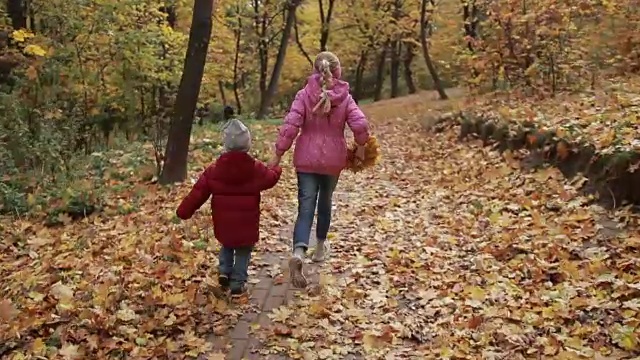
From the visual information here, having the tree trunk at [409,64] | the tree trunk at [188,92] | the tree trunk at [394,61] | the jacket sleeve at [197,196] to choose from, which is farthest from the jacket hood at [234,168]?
the tree trunk at [394,61]

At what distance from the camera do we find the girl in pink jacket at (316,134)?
5652 mm

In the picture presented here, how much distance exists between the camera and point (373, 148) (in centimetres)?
627

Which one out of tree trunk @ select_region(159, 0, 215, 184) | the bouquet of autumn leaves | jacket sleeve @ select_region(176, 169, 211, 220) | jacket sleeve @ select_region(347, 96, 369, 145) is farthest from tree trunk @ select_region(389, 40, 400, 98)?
jacket sleeve @ select_region(176, 169, 211, 220)

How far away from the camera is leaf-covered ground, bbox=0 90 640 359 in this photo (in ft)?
14.9

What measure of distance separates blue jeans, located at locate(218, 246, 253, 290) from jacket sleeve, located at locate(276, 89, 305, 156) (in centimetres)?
94

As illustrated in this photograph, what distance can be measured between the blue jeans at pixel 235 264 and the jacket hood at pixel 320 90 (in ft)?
4.84

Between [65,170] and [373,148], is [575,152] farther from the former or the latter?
[65,170]

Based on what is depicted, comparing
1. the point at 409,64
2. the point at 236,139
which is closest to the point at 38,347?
the point at 236,139

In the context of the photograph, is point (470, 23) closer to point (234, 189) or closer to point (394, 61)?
point (394, 61)

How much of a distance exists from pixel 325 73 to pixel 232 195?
1.36 meters

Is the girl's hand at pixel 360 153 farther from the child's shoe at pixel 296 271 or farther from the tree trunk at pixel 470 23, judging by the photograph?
the tree trunk at pixel 470 23

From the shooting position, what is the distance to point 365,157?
246 inches

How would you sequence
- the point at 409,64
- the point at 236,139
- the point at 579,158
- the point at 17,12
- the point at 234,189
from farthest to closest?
the point at 409,64 < the point at 17,12 < the point at 579,158 < the point at 234,189 < the point at 236,139

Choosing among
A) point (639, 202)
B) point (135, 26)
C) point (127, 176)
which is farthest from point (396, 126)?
point (639, 202)
